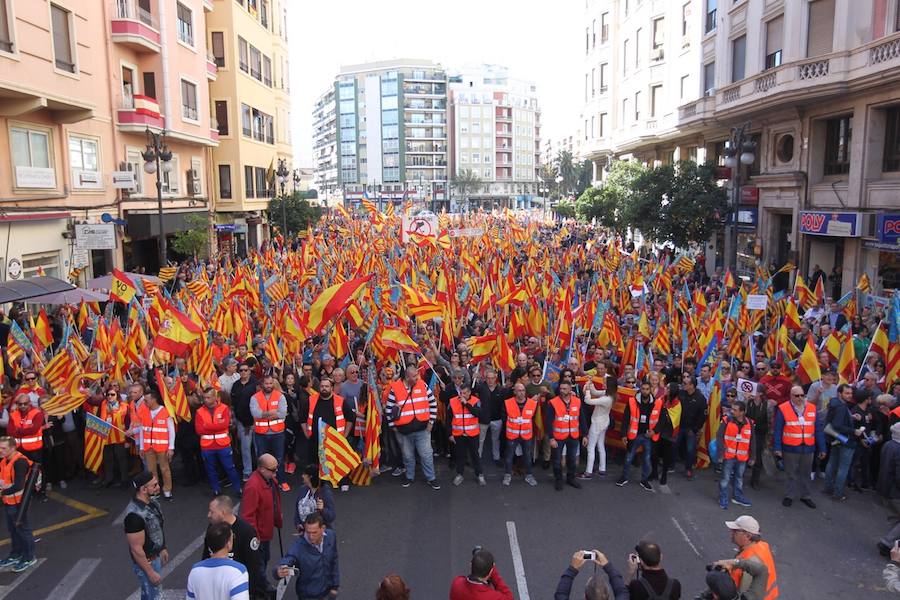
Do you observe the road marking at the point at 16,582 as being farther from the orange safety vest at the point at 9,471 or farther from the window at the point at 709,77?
the window at the point at 709,77

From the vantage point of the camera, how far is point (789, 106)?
75.8 feet

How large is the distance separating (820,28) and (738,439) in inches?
727

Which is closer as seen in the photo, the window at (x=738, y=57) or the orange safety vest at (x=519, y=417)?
the orange safety vest at (x=519, y=417)

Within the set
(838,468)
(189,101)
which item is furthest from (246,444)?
(189,101)

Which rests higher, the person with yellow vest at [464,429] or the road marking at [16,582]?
the person with yellow vest at [464,429]

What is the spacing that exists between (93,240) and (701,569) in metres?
17.6

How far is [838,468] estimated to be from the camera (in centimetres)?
895

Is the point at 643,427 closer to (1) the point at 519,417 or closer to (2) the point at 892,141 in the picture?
(1) the point at 519,417

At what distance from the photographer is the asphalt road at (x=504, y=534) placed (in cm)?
688

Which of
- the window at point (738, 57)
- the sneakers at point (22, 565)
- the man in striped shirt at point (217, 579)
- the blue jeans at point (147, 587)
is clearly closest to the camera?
the man in striped shirt at point (217, 579)

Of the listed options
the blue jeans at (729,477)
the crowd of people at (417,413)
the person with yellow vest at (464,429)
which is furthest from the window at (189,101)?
the blue jeans at (729,477)

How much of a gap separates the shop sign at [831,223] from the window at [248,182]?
81.2ft

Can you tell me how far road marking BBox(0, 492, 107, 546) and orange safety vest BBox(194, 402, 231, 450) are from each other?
1.48 metres

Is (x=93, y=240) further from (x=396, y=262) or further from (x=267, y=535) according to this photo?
(x=267, y=535)
